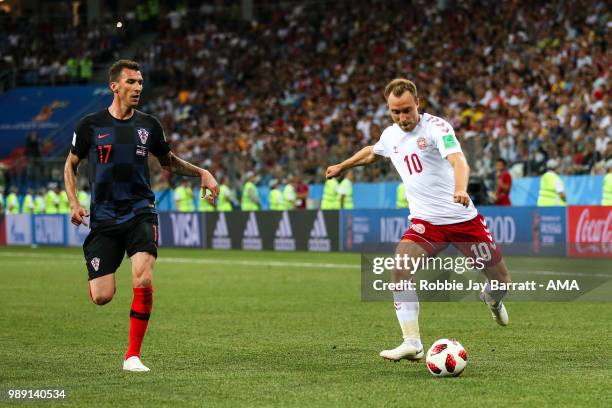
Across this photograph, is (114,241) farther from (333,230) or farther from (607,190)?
(333,230)

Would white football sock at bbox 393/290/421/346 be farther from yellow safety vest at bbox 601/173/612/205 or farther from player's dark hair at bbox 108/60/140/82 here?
yellow safety vest at bbox 601/173/612/205

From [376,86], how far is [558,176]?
41.6ft

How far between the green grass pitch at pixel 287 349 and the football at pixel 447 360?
2.9 inches

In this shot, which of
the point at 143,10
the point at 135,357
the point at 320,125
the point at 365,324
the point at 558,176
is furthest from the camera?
the point at 143,10

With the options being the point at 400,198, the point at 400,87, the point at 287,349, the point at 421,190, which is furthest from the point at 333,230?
the point at 400,87

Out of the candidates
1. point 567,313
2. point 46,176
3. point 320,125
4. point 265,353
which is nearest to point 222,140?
point 320,125

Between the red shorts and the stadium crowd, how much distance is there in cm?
1414

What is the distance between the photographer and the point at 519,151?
25.9 m

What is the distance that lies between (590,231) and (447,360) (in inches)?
617

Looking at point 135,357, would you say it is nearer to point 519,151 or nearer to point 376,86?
point 519,151

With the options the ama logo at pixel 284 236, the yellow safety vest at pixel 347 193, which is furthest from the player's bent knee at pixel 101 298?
the ama logo at pixel 284 236

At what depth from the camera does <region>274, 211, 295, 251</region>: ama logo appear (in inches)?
1207

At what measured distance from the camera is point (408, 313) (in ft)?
29.6

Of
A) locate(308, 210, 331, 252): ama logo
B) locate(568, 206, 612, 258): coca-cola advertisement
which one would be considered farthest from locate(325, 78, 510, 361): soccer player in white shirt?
locate(308, 210, 331, 252): ama logo
